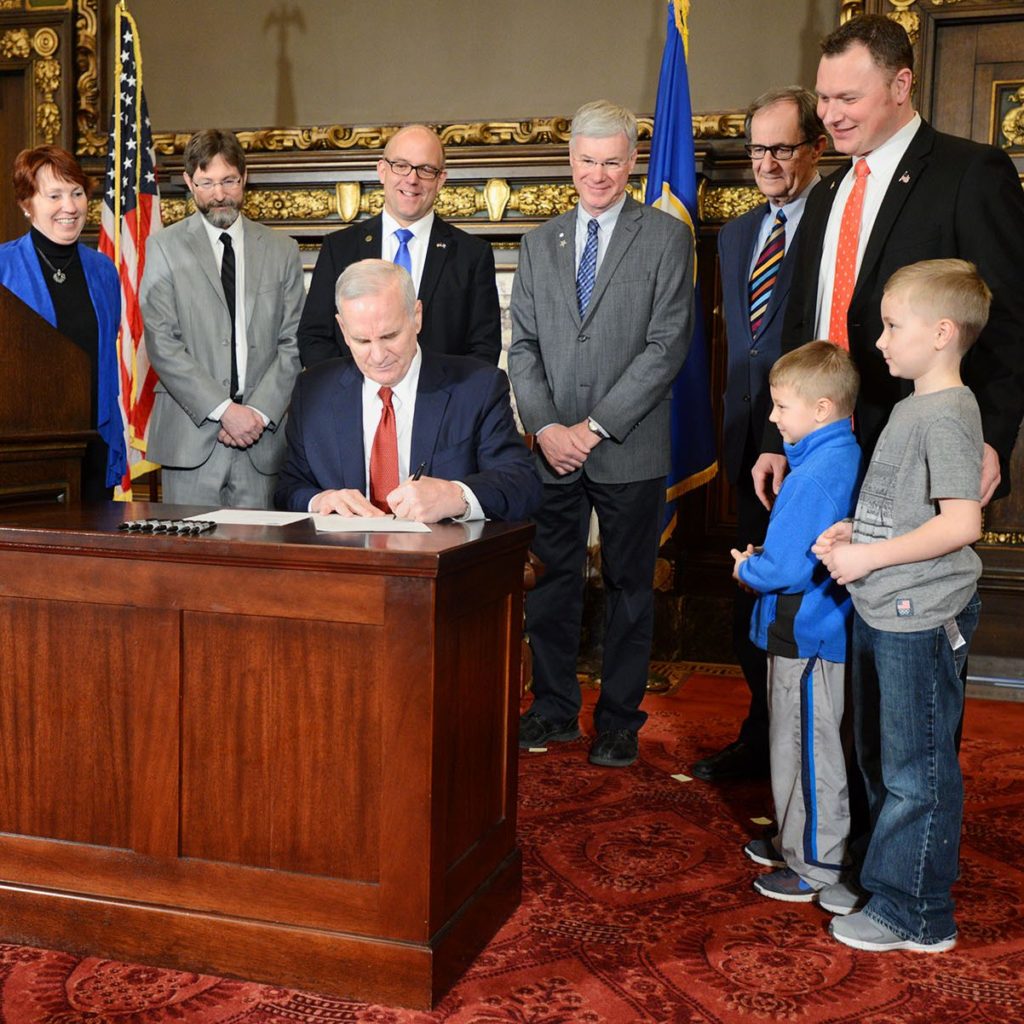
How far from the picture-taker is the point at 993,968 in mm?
2613

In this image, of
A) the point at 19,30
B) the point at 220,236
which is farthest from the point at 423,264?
the point at 19,30

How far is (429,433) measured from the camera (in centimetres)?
313

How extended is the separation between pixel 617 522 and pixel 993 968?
6.19 feet

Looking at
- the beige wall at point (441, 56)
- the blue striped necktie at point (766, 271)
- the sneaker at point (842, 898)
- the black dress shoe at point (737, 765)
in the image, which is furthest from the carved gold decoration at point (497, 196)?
the sneaker at point (842, 898)

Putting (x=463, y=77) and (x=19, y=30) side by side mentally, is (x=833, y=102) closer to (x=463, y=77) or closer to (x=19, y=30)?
(x=463, y=77)

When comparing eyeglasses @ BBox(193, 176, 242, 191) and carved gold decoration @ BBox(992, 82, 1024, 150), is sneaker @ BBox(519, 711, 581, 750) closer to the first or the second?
eyeglasses @ BBox(193, 176, 242, 191)

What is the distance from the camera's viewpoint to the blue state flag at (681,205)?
4789 mm

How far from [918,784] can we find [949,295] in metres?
1.03

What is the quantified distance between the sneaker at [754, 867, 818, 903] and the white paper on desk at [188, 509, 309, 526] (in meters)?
1.41

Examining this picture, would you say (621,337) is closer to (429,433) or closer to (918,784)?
(429,433)

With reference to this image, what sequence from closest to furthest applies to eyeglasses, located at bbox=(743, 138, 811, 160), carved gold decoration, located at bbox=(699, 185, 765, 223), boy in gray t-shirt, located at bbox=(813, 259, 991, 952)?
1. boy in gray t-shirt, located at bbox=(813, 259, 991, 952)
2. eyeglasses, located at bbox=(743, 138, 811, 160)
3. carved gold decoration, located at bbox=(699, 185, 765, 223)

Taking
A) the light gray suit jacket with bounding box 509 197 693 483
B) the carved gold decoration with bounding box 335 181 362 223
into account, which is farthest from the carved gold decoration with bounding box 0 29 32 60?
the light gray suit jacket with bounding box 509 197 693 483

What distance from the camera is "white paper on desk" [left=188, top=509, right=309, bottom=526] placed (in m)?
2.71

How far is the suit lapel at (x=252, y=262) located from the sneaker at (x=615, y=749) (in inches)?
77.6
